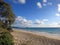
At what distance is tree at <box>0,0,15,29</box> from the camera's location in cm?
758

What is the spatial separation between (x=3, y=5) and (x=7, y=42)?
206 centimetres

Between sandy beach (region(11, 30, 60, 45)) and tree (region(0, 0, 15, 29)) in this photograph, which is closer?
sandy beach (region(11, 30, 60, 45))

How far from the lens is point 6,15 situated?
25.2 ft

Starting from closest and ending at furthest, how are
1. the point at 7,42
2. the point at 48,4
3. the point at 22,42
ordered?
1. the point at 7,42
2. the point at 22,42
3. the point at 48,4

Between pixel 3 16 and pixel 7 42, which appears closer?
pixel 7 42

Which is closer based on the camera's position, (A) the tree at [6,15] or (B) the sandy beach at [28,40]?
(B) the sandy beach at [28,40]

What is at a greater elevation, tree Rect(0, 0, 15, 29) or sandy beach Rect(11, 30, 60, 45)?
tree Rect(0, 0, 15, 29)

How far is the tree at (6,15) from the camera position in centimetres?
758

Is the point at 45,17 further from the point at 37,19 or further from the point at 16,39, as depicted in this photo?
the point at 16,39

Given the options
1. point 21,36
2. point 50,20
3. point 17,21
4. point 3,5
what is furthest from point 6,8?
point 50,20

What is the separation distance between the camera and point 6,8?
770 cm

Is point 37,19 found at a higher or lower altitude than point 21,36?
higher

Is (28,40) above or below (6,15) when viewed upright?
below

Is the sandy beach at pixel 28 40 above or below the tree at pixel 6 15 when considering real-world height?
below
